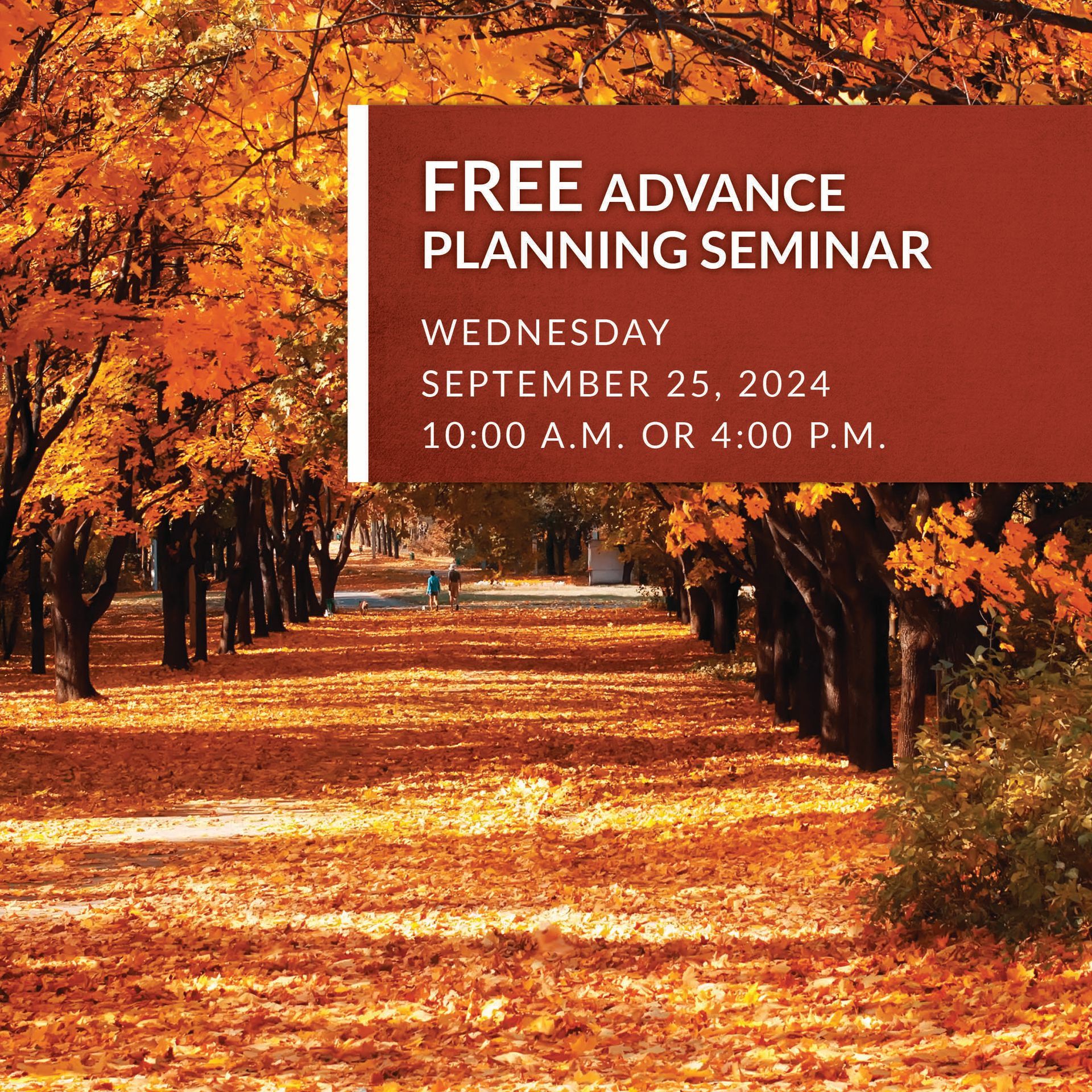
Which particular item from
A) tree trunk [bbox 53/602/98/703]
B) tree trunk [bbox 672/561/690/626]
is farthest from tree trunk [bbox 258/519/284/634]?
tree trunk [bbox 53/602/98/703]

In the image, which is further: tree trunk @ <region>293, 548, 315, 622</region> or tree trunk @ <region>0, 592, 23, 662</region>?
tree trunk @ <region>293, 548, 315, 622</region>

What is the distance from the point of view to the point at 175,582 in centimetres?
2830

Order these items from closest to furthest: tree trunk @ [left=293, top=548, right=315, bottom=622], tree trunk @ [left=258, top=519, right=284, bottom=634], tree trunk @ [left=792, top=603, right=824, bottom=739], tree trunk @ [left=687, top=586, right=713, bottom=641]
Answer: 1. tree trunk @ [left=792, top=603, right=824, bottom=739]
2. tree trunk @ [left=687, top=586, right=713, bottom=641]
3. tree trunk @ [left=258, top=519, right=284, bottom=634]
4. tree trunk @ [left=293, top=548, right=315, bottom=622]

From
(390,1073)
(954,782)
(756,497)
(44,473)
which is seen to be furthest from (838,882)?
(44,473)

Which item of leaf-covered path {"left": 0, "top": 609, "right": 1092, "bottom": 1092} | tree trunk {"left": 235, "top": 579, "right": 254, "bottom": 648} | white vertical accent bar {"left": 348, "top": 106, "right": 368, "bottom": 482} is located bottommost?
leaf-covered path {"left": 0, "top": 609, "right": 1092, "bottom": 1092}

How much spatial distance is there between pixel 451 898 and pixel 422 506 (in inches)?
1013

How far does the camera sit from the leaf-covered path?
20.5 feet

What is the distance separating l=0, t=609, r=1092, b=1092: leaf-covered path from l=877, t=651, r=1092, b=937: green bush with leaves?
0.84ft

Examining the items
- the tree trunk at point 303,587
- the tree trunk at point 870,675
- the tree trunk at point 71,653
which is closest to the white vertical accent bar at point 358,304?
the tree trunk at point 870,675

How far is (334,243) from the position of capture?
41.3 ft

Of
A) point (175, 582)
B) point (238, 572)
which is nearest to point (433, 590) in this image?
point (238, 572)

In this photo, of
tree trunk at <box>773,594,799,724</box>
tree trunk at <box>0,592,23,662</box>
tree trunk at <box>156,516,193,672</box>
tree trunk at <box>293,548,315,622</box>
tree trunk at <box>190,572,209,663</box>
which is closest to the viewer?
tree trunk at <box>773,594,799,724</box>

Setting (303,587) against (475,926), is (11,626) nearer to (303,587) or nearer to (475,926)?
(303,587)

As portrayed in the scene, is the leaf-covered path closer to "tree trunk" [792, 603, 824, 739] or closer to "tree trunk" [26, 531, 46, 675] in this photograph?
"tree trunk" [792, 603, 824, 739]
